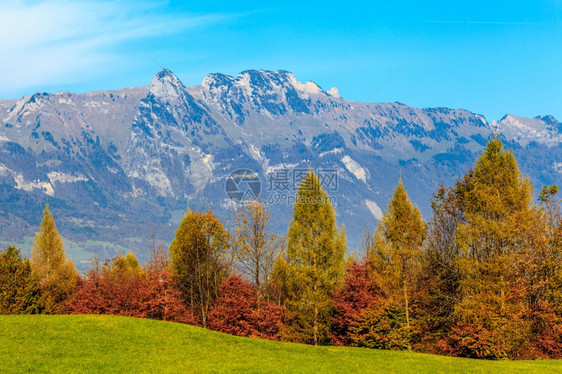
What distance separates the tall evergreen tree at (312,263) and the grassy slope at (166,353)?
813cm

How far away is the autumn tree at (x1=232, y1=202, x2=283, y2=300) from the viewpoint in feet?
194

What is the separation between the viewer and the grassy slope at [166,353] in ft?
123

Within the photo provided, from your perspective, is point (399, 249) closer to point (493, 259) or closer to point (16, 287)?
point (493, 259)

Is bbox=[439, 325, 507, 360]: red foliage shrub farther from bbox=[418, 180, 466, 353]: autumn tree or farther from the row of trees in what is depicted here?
bbox=[418, 180, 466, 353]: autumn tree

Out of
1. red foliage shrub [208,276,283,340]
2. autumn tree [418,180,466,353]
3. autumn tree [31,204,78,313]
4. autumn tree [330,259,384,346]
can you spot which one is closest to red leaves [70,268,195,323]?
autumn tree [31,204,78,313]

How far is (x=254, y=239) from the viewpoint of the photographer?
195 feet

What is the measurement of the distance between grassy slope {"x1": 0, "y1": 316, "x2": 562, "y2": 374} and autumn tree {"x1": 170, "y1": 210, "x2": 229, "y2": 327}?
1560 cm

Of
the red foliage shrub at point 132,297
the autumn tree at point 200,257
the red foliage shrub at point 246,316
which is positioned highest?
the autumn tree at point 200,257

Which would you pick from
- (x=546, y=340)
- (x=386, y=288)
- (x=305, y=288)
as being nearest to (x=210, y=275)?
(x=305, y=288)

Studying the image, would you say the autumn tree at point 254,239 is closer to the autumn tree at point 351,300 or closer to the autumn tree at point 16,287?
the autumn tree at point 351,300

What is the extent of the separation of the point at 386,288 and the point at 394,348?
19.1ft

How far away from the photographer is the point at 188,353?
137 ft

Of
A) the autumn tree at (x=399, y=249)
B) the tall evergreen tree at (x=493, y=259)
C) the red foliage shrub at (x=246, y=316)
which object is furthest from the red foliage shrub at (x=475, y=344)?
the red foliage shrub at (x=246, y=316)

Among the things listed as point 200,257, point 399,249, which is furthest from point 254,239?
point 399,249
